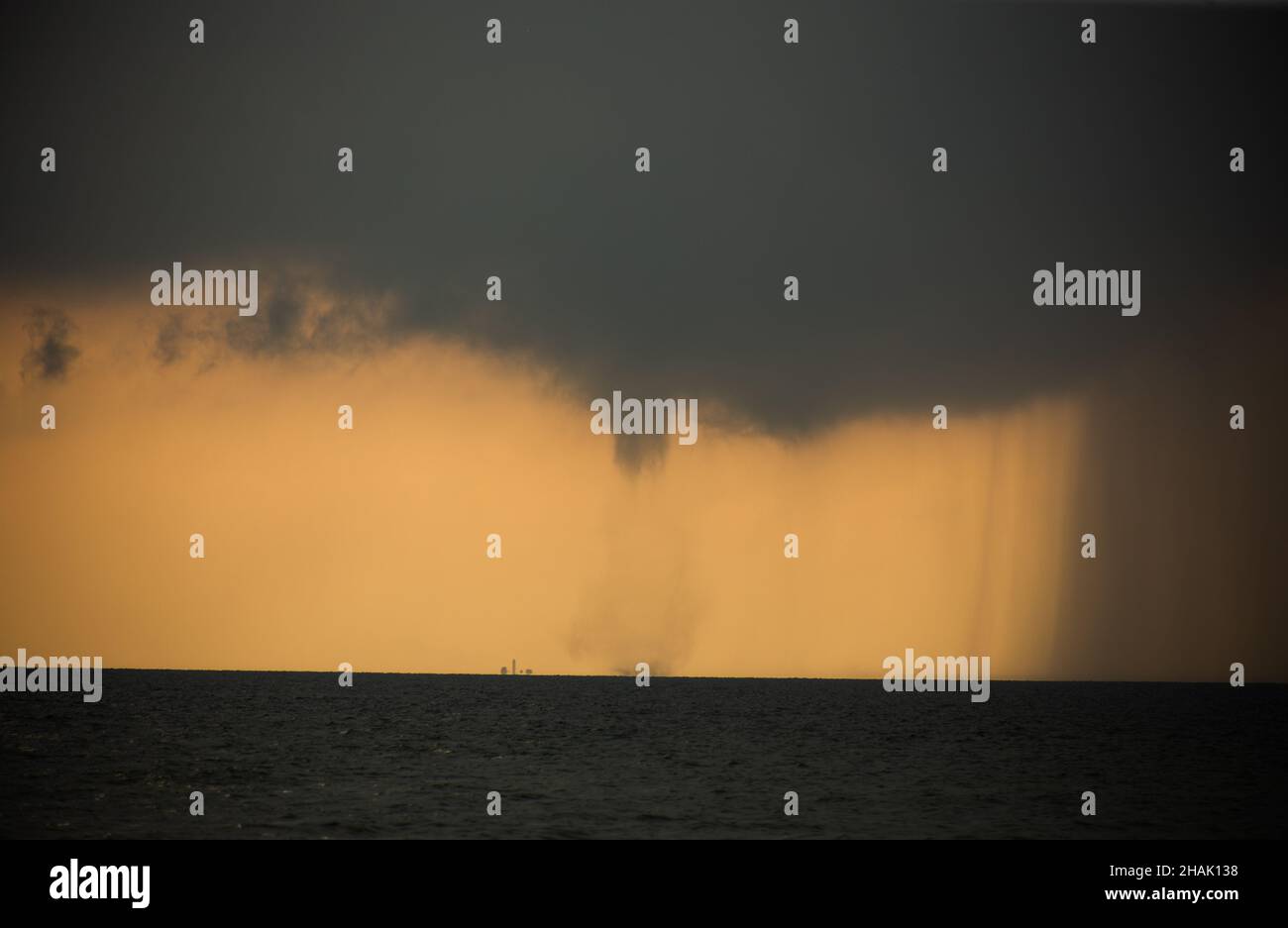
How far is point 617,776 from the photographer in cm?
5106

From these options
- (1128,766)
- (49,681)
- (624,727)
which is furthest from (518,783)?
(49,681)

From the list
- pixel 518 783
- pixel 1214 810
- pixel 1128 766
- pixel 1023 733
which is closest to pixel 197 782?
pixel 518 783

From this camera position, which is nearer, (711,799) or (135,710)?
(711,799)

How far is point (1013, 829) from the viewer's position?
123 ft

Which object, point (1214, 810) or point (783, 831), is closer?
point (783, 831)

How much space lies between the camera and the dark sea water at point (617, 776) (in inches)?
1468

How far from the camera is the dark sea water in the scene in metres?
37.3

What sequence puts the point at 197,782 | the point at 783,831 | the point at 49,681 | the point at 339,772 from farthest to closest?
the point at 49,681, the point at 339,772, the point at 197,782, the point at 783,831
